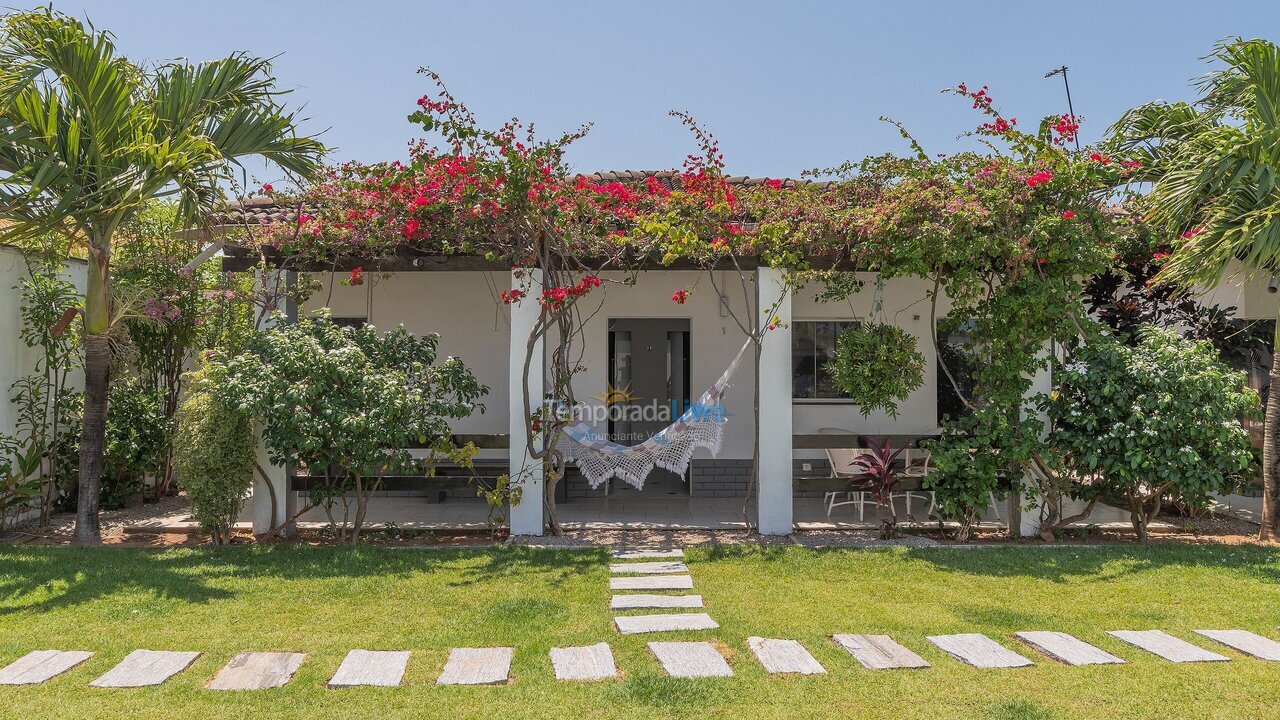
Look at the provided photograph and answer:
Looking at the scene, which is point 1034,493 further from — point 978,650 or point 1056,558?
point 978,650

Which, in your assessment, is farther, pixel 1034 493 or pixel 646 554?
pixel 1034 493

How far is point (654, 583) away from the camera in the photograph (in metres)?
4.74

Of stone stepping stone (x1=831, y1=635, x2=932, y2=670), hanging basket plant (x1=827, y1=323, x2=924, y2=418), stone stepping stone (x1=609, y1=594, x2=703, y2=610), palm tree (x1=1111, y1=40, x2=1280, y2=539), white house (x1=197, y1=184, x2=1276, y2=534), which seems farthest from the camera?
white house (x1=197, y1=184, x2=1276, y2=534)

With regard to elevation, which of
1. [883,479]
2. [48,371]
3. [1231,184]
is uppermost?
[1231,184]

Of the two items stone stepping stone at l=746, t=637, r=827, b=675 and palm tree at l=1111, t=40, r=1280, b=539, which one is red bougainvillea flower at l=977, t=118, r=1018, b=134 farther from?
stone stepping stone at l=746, t=637, r=827, b=675

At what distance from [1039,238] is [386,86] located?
257 inches

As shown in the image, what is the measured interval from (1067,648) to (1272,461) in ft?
12.3

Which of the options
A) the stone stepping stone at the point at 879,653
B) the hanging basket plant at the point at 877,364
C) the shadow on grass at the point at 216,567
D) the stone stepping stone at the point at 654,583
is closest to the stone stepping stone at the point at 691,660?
the stone stepping stone at the point at 879,653

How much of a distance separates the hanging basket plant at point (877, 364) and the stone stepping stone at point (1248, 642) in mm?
2681

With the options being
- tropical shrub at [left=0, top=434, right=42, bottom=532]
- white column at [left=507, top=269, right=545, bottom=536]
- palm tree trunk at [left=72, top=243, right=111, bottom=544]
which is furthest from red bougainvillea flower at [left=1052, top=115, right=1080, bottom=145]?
tropical shrub at [left=0, top=434, right=42, bottom=532]

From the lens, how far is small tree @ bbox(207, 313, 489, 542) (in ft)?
17.5

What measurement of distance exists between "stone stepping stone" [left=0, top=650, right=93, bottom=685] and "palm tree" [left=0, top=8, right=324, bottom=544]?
2.70m

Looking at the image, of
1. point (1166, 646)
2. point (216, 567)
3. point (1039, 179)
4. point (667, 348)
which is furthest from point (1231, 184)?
point (216, 567)

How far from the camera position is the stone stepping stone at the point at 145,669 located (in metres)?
3.14
